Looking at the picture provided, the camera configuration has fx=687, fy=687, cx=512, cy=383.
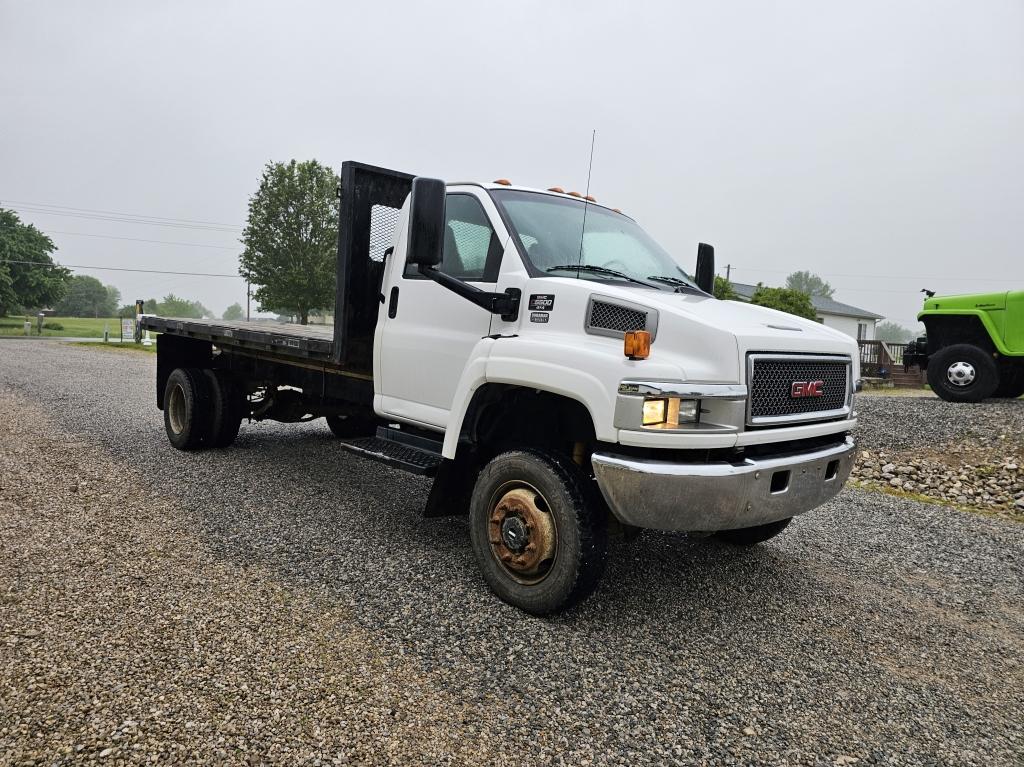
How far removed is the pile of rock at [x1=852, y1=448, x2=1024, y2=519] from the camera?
730 cm

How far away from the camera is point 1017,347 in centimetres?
1031

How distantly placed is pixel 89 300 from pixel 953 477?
148m

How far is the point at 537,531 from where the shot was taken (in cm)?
353

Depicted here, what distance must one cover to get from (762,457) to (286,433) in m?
6.53

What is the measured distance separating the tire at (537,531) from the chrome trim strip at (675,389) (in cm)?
61

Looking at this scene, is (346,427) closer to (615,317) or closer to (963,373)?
(615,317)

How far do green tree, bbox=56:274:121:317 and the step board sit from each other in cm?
12004

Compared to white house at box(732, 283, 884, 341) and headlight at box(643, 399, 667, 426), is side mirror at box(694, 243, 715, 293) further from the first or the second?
white house at box(732, 283, 884, 341)

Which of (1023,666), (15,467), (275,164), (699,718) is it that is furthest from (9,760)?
(275,164)

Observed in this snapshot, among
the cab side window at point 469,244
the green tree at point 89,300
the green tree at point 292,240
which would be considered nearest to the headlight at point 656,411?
the cab side window at point 469,244

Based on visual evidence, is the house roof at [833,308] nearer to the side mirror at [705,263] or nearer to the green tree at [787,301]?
the green tree at [787,301]

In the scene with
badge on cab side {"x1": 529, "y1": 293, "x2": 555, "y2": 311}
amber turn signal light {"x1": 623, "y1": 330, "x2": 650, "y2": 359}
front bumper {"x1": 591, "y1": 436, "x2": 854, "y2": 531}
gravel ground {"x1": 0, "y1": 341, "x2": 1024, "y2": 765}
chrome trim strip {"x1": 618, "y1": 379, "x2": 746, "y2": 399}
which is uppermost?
badge on cab side {"x1": 529, "y1": 293, "x2": 555, "y2": 311}

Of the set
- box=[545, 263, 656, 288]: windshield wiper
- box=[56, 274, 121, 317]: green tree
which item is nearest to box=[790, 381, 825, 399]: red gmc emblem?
box=[545, 263, 656, 288]: windshield wiper

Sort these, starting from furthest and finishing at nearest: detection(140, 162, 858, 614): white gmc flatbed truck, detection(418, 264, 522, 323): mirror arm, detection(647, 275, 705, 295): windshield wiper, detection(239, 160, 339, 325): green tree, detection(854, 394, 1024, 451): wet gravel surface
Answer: detection(239, 160, 339, 325): green tree
detection(854, 394, 1024, 451): wet gravel surface
detection(647, 275, 705, 295): windshield wiper
detection(418, 264, 522, 323): mirror arm
detection(140, 162, 858, 614): white gmc flatbed truck
